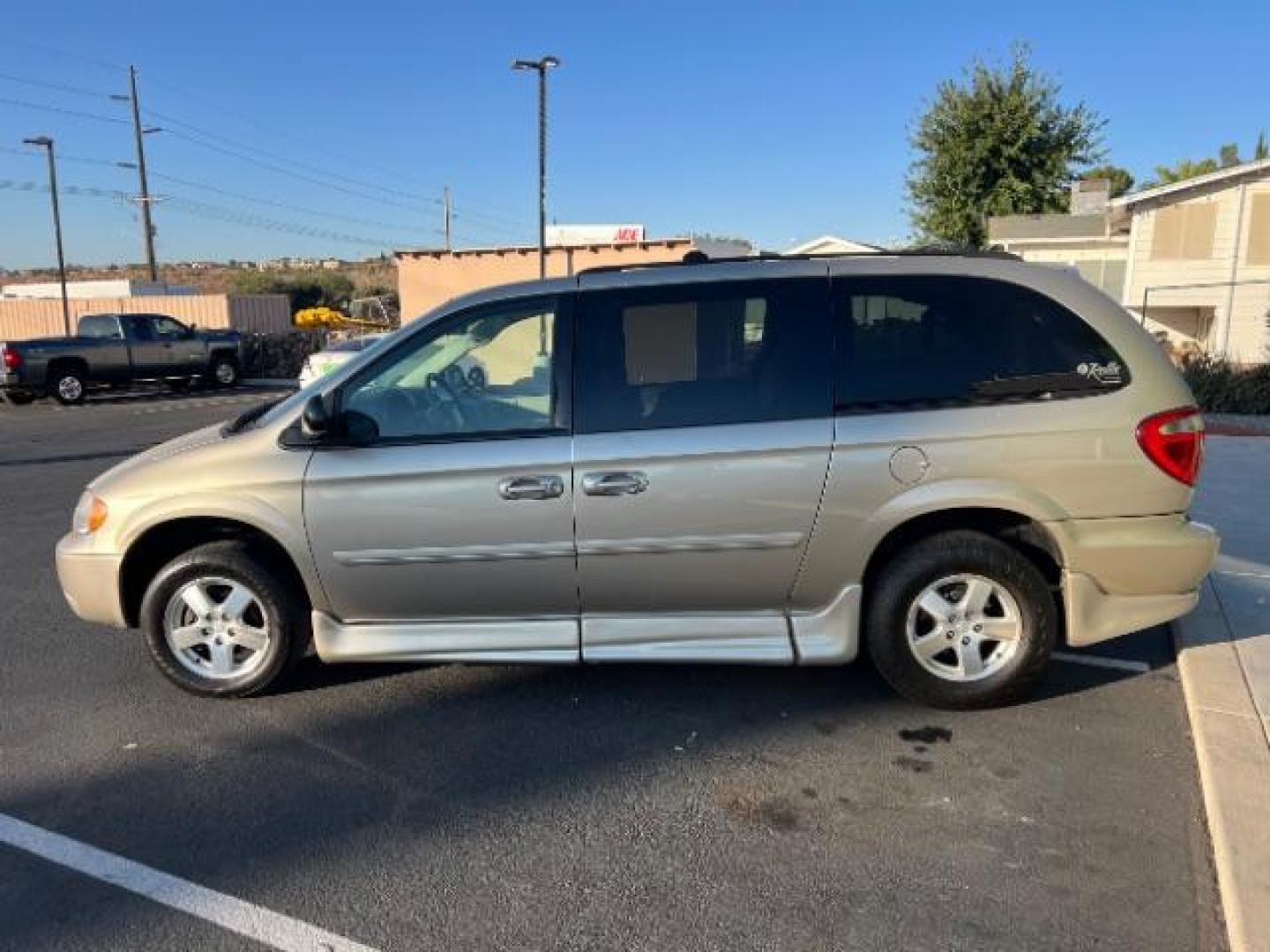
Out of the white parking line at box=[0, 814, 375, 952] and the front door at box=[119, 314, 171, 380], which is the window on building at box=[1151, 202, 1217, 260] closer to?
the front door at box=[119, 314, 171, 380]

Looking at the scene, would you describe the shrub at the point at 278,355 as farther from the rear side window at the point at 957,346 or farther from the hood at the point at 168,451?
the rear side window at the point at 957,346

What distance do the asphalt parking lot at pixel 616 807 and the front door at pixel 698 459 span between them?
0.39 meters

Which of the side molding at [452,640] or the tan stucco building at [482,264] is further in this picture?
the tan stucco building at [482,264]

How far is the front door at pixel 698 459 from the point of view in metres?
3.78

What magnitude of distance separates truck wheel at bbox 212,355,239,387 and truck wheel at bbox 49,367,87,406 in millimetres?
2919

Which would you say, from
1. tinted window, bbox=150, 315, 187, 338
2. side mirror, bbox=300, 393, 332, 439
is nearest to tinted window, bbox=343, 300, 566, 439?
side mirror, bbox=300, 393, 332, 439

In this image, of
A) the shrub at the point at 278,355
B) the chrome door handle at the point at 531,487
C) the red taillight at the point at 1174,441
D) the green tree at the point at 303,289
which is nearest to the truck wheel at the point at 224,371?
the shrub at the point at 278,355

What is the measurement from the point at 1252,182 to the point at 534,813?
24.1 metres

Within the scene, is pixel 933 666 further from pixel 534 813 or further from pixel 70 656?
pixel 70 656

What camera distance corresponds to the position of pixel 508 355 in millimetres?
4156

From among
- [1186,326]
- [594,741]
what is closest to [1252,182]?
[1186,326]

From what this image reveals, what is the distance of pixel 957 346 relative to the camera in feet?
12.8

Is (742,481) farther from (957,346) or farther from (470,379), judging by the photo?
(470,379)

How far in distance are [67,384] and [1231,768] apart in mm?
21613
